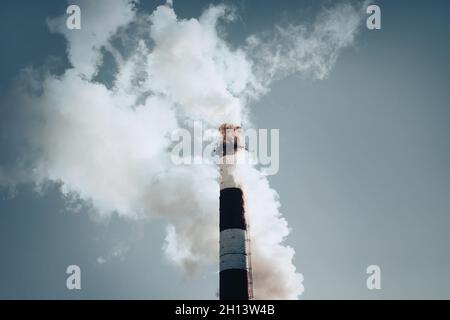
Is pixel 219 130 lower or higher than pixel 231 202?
higher

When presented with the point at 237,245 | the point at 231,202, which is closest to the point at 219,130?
the point at 231,202

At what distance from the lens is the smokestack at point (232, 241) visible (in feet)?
109

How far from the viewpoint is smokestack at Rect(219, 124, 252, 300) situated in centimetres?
3312

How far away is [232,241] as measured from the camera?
3456 centimetres

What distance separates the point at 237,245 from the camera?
1352 inches

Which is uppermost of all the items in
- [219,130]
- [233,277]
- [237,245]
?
[219,130]
